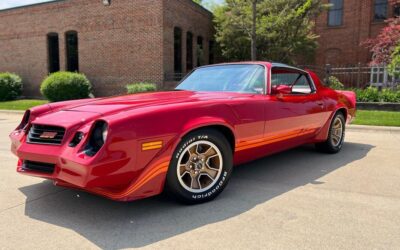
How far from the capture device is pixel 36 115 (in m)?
3.86

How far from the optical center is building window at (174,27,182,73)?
17641 millimetres

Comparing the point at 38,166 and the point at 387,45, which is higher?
the point at 387,45

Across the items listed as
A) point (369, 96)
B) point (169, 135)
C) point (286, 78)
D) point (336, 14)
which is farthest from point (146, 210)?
point (336, 14)

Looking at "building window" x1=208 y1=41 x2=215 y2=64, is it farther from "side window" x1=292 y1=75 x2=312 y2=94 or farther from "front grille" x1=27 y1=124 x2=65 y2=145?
"front grille" x1=27 y1=124 x2=65 y2=145

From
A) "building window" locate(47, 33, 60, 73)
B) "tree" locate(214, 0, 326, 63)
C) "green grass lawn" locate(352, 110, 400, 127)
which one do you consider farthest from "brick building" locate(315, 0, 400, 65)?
"building window" locate(47, 33, 60, 73)

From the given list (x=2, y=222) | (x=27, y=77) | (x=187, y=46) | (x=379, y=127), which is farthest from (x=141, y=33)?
(x=2, y=222)

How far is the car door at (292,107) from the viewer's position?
431cm

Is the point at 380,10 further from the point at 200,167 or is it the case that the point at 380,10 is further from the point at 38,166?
the point at 38,166

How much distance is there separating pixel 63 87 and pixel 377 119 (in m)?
13.0

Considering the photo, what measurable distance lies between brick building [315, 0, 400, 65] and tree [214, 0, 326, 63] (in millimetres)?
6809

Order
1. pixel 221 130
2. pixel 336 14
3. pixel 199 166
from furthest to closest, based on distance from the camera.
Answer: pixel 336 14
pixel 221 130
pixel 199 166

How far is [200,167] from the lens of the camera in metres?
3.52

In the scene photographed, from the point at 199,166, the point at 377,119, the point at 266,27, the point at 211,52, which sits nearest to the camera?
the point at 199,166

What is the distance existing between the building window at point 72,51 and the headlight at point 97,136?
17095 mm
